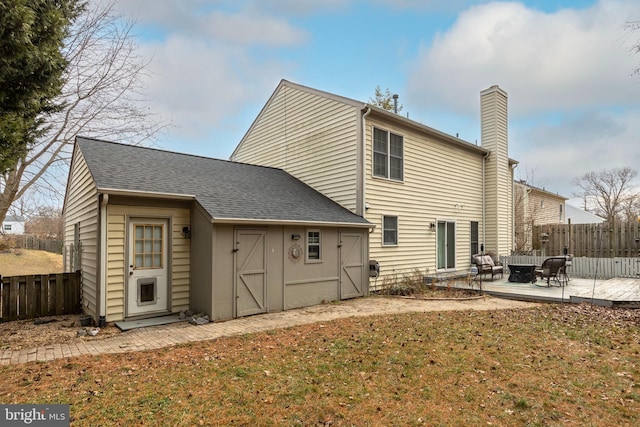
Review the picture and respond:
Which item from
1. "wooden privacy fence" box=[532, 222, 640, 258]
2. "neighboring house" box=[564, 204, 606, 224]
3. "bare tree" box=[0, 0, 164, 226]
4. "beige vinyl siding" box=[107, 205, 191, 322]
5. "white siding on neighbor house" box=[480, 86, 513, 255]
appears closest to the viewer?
"beige vinyl siding" box=[107, 205, 191, 322]

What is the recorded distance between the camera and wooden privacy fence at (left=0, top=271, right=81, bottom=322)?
298 inches

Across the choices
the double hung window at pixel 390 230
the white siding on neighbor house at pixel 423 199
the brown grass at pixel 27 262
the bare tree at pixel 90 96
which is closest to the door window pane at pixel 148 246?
the white siding on neighbor house at pixel 423 199

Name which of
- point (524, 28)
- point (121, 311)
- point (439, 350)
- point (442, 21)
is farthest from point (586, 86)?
point (121, 311)

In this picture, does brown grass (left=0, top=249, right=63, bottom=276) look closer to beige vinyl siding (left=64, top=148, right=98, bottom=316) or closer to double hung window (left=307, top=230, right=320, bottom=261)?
beige vinyl siding (left=64, top=148, right=98, bottom=316)

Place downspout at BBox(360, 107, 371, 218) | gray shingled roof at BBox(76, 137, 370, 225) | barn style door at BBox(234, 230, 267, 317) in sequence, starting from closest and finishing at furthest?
1. gray shingled roof at BBox(76, 137, 370, 225)
2. barn style door at BBox(234, 230, 267, 317)
3. downspout at BBox(360, 107, 371, 218)

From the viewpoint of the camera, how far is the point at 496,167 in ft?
51.6

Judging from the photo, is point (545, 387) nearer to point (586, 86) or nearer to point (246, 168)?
point (246, 168)

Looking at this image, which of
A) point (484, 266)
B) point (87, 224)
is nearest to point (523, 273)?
point (484, 266)

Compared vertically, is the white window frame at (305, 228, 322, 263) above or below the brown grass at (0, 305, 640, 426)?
above

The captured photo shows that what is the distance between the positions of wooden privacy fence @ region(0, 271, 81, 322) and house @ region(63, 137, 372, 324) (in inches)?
14.5

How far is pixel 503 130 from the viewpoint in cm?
1606

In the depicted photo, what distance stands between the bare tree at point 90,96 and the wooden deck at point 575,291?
13.5m

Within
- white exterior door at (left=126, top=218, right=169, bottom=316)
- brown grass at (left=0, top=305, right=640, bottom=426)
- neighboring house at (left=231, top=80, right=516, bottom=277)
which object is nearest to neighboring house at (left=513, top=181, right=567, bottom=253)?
neighboring house at (left=231, top=80, right=516, bottom=277)

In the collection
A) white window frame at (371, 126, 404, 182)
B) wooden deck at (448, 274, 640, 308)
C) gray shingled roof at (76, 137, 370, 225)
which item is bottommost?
wooden deck at (448, 274, 640, 308)
